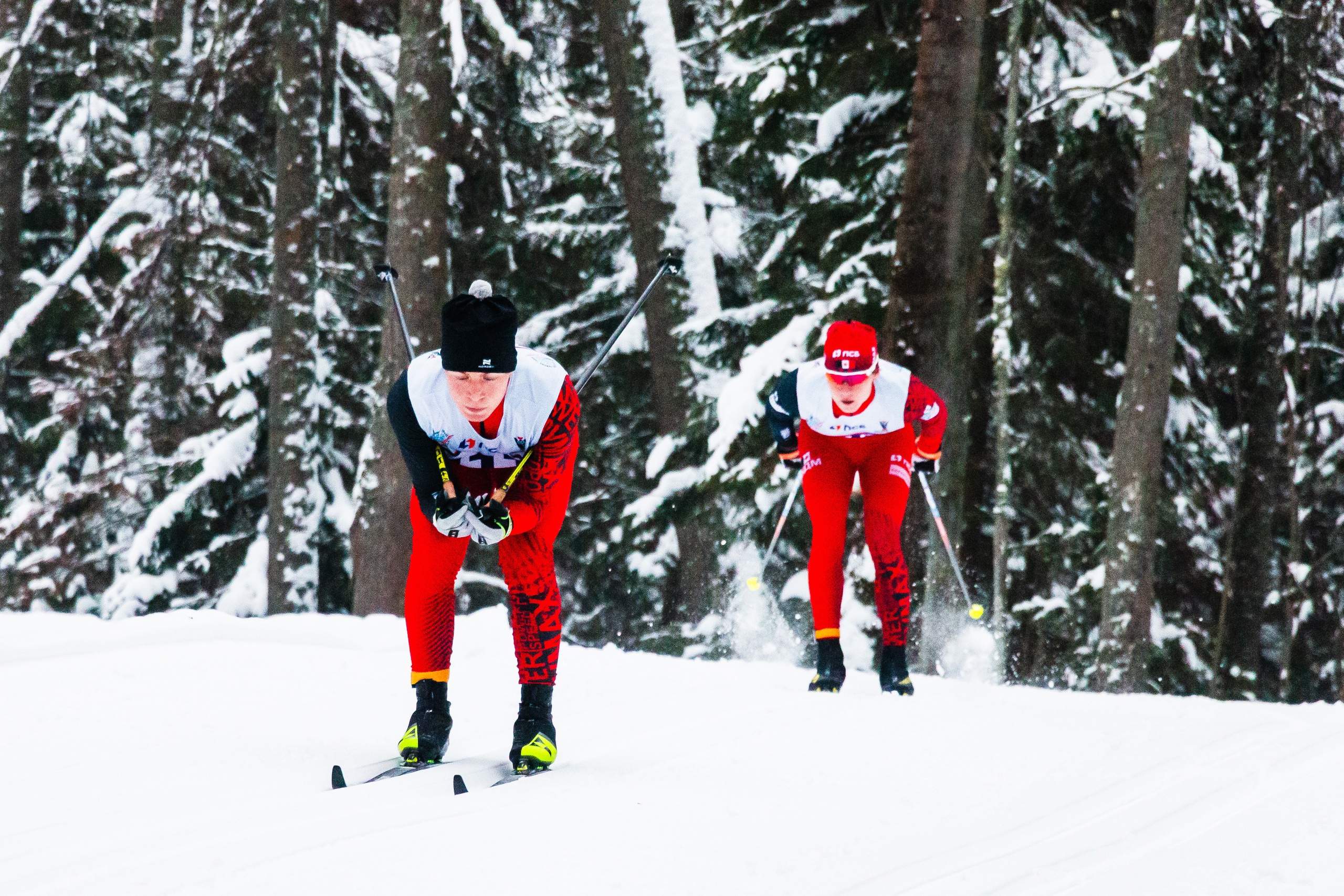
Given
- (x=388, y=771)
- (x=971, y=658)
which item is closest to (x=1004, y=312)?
(x=971, y=658)

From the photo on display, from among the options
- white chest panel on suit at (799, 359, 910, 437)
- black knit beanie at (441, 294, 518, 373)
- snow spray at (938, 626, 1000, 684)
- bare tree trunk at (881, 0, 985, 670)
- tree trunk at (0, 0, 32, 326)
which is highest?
tree trunk at (0, 0, 32, 326)

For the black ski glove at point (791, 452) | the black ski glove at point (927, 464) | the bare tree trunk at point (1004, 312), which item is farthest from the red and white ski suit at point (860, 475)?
the bare tree trunk at point (1004, 312)

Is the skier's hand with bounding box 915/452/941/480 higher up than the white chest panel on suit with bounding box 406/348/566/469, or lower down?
lower down

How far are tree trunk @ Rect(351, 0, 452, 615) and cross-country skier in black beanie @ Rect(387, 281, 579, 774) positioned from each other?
605cm

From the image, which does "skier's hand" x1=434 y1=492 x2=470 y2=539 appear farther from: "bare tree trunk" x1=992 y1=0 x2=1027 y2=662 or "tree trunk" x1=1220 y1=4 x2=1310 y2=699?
"tree trunk" x1=1220 y1=4 x2=1310 y2=699

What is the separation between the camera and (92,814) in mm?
3406

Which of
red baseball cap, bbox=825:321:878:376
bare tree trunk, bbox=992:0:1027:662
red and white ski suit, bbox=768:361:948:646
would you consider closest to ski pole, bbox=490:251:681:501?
red baseball cap, bbox=825:321:878:376

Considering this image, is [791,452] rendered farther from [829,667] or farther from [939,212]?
[939,212]

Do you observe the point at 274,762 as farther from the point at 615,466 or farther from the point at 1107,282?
the point at 615,466

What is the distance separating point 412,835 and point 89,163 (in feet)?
53.5

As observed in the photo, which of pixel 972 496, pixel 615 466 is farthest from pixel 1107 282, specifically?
pixel 615 466

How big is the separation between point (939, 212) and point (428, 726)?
19.6 feet

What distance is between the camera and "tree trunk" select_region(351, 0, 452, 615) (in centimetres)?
1021

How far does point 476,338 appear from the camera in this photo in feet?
12.5
